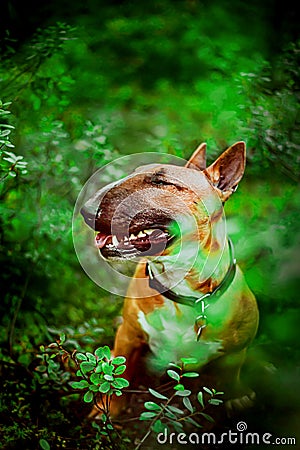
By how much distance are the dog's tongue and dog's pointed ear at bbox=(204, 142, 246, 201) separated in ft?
0.87

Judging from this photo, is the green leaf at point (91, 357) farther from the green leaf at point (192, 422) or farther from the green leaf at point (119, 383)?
the green leaf at point (192, 422)

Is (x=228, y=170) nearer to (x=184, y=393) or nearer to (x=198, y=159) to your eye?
(x=198, y=159)

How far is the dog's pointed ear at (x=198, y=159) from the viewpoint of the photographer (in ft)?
4.29

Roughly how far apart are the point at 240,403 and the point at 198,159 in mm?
579

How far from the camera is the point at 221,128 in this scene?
1.36 metres

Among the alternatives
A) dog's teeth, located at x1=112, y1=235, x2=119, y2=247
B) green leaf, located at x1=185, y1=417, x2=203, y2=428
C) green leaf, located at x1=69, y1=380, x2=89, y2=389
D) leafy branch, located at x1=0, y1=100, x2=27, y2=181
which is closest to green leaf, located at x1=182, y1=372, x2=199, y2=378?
green leaf, located at x1=185, y1=417, x2=203, y2=428

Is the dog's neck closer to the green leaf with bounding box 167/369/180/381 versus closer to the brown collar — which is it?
the brown collar

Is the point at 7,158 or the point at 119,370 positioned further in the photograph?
the point at 7,158

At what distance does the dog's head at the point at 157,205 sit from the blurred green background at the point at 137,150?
8 centimetres

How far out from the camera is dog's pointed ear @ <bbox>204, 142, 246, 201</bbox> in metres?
1.26

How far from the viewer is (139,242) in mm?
1234

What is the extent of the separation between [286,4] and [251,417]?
101 cm

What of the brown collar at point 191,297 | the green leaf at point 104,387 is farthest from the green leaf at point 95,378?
the brown collar at point 191,297

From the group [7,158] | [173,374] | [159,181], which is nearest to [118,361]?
[173,374]
